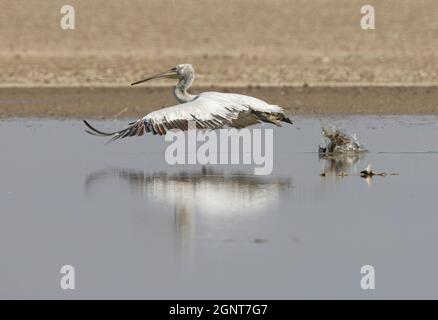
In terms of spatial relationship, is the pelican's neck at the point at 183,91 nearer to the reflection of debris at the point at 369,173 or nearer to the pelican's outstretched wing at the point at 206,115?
the pelican's outstretched wing at the point at 206,115

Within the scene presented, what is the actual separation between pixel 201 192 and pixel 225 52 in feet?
67.5

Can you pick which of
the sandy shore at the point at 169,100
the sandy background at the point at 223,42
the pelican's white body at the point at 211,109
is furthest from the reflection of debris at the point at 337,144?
the sandy background at the point at 223,42

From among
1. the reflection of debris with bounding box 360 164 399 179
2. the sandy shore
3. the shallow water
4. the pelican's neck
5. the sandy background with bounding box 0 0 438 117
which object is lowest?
the shallow water

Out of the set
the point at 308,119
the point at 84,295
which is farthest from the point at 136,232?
the point at 308,119

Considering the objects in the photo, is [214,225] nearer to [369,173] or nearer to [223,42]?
[369,173]

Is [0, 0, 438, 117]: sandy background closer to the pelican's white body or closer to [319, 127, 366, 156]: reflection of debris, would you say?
[319, 127, 366, 156]: reflection of debris

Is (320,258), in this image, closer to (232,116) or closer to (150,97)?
(232,116)

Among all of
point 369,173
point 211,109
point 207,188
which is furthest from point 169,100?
point 207,188

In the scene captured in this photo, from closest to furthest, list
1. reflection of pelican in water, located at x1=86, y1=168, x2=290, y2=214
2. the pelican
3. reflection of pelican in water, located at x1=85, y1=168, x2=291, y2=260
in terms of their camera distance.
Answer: reflection of pelican in water, located at x1=85, y1=168, x2=291, y2=260 → reflection of pelican in water, located at x1=86, y1=168, x2=290, y2=214 → the pelican

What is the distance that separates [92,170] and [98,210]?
7.41 feet

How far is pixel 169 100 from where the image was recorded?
20828 millimetres

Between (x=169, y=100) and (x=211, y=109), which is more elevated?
(x=169, y=100)

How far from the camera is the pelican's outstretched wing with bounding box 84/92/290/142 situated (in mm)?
11742

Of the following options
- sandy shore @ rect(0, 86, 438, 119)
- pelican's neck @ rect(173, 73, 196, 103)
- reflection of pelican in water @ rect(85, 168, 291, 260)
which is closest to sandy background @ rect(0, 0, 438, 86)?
sandy shore @ rect(0, 86, 438, 119)
